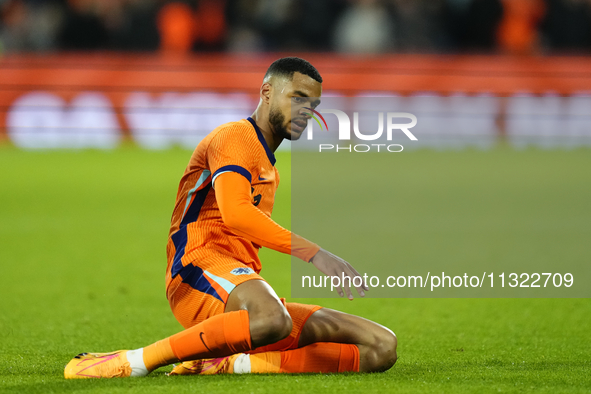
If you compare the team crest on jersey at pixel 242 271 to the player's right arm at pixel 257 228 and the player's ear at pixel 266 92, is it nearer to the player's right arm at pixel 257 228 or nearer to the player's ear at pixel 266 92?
the player's right arm at pixel 257 228

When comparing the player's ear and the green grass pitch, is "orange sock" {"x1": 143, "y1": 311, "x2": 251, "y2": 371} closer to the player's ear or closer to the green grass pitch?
the green grass pitch

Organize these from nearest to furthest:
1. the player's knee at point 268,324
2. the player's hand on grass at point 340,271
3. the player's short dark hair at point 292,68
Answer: the player's hand on grass at point 340,271
the player's knee at point 268,324
the player's short dark hair at point 292,68

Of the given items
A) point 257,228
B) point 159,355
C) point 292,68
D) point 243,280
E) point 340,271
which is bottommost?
point 159,355

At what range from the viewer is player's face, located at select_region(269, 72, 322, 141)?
3.76m

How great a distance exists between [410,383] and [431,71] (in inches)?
436

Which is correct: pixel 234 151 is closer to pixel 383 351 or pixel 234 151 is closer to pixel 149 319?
pixel 383 351

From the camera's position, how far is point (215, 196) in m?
3.77

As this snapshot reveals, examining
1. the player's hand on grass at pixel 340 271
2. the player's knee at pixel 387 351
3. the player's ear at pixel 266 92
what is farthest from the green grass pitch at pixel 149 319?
the player's ear at pixel 266 92

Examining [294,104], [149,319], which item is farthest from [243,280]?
[149,319]

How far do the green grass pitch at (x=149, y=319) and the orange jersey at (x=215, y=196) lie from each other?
1.74ft

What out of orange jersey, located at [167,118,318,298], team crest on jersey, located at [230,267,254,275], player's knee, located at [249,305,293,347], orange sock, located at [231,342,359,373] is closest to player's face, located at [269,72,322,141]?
orange jersey, located at [167,118,318,298]

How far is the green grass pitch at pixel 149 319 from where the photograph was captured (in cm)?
360

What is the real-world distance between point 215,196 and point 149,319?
66.5 inches

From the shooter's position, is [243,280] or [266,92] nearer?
[243,280]
